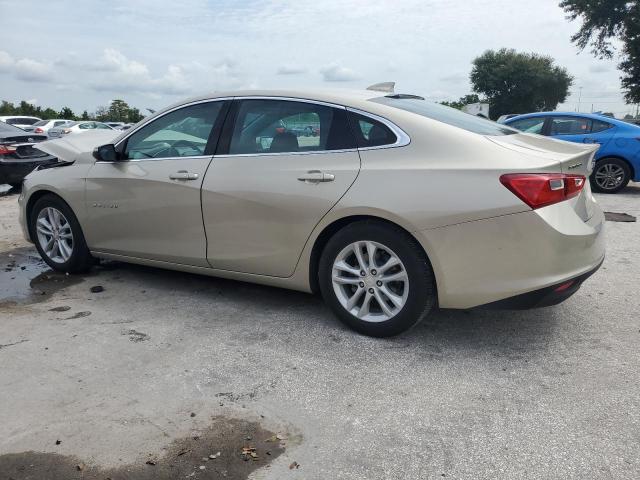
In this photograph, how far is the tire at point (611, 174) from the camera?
979cm

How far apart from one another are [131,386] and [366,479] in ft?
4.92

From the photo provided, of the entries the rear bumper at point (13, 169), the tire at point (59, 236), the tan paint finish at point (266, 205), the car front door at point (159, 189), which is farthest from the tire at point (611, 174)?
the rear bumper at point (13, 169)

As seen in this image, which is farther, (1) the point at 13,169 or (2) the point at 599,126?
(1) the point at 13,169

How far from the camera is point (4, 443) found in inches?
106

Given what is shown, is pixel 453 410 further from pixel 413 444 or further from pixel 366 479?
pixel 366 479

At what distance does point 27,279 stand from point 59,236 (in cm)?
50

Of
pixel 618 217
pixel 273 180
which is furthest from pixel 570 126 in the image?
pixel 273 180

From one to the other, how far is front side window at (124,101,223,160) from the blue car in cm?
755

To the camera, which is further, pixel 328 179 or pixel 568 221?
pixel 328 179

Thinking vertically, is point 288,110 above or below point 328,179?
above

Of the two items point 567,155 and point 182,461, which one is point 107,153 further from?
point 567,155

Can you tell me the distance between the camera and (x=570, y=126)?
10281mm

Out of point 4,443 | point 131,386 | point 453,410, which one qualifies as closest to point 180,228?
point 131,386

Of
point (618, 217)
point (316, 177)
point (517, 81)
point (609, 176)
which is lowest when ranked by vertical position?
point (618, 217)
